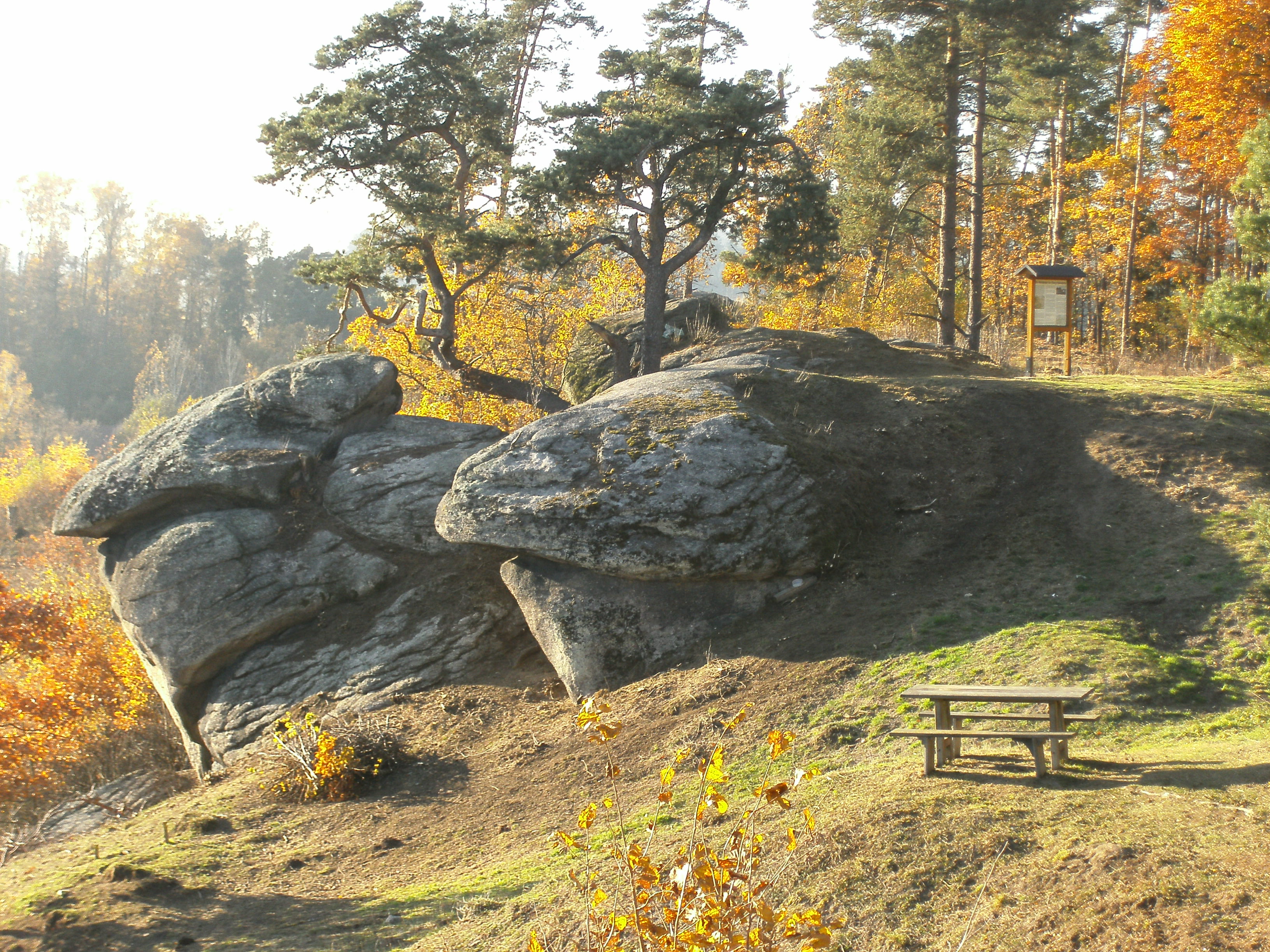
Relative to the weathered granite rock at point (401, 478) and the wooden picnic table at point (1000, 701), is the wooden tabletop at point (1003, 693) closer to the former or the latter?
the wooden picnic table at point (1000, 701)

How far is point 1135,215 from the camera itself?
24.5 metres

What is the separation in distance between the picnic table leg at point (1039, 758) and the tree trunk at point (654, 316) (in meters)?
9.58

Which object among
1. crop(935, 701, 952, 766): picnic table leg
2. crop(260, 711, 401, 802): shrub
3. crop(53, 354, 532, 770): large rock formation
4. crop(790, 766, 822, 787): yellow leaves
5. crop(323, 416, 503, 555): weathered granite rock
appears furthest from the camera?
crop(323, 416, 503, 555): weathered granite rock

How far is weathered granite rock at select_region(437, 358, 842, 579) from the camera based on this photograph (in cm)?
855

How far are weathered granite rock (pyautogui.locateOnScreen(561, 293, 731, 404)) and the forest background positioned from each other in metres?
0.68

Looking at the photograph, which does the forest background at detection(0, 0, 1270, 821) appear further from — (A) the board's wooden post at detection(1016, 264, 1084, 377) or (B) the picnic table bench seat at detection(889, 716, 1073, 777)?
Result: (B) the picnic table bench seat at detection(889, 716, 1073, 777)

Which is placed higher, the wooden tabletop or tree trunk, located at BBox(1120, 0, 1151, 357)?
tree trunk, located at BBox(1120, 0, 1151, 357)

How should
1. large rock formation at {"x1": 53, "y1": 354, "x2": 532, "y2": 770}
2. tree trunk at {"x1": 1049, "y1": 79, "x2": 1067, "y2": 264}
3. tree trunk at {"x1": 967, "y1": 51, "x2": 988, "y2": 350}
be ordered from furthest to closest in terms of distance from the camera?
1. tree trunk at {"x1": 1049, "y1": 79, "x2": 1067, "y2": 264}
2. tree trunk at {"x1": 967, "y1": 51, "x2": 988, "y2": 350}
3. large rock formation at {"x1": 53, "y1": 354, "x2": 532, "y2": 770}

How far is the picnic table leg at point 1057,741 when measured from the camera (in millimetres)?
5031

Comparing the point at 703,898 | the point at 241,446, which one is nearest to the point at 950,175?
the point at 241,446

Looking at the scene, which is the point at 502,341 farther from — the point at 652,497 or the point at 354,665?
the point at 652,497

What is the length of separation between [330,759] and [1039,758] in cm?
547

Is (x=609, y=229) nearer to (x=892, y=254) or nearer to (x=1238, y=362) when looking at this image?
(x=1238, y=362)

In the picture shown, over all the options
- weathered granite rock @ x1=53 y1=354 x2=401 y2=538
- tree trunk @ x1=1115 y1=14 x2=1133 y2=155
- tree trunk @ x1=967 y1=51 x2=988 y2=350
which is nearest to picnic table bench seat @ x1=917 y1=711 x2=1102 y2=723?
weathered granite rock @ x1=53 y1=354 x2=401 y2=538
